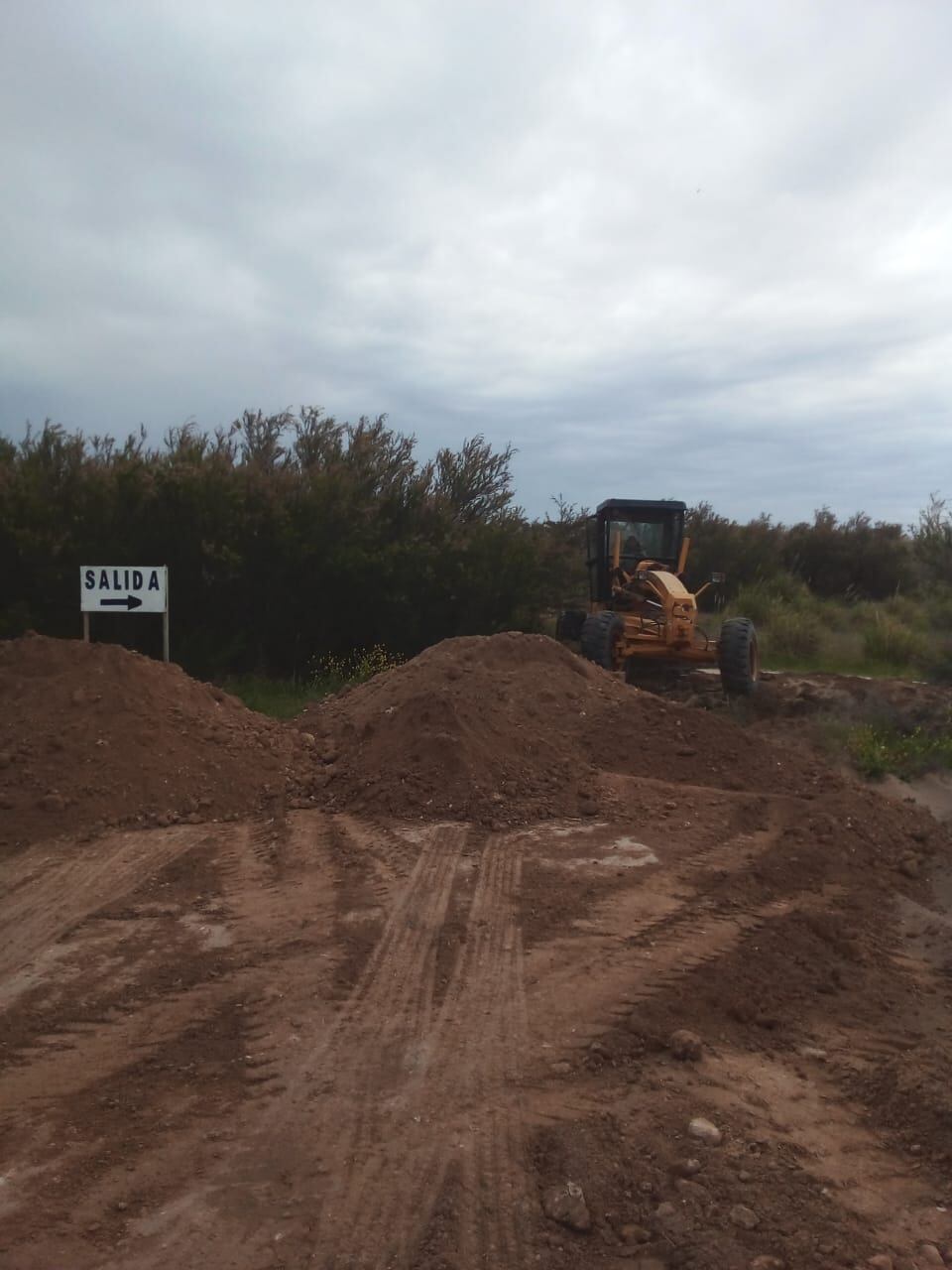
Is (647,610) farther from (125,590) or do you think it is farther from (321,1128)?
(321,1128)

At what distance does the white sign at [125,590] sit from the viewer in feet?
36.9

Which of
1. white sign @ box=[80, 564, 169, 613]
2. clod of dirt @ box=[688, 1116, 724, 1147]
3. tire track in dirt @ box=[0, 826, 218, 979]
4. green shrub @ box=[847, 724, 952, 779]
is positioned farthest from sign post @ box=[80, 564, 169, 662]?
clod of dirt @ box=[688, 1116, 724, 1147]

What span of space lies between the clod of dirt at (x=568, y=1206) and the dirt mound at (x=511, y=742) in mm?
4928

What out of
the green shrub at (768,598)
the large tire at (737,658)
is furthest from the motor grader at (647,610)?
the green shrub at (768,598)

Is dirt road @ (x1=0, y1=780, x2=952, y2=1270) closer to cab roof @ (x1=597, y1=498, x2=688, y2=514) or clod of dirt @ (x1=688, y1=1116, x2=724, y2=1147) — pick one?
clod of dirt @ (x1=688, y1=1116, x2=724, y2=1147)

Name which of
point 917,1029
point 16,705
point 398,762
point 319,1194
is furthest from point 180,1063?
point 16,705

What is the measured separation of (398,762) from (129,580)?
12.2 feet

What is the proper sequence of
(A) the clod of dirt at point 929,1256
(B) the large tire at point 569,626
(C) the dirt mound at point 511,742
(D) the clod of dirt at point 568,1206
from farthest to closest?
(B) the large tire at point 569,626 < (C) the dirt mound at point 511,742 < (D) the clod of dirt at point 568,1206 < (A) the clod of dirt at point 929,1256

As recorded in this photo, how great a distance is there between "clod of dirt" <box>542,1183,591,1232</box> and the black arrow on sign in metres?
8.65

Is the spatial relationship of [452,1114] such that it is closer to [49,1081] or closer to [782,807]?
[49,1081]

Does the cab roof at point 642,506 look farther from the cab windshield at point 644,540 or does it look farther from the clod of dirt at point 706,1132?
the clod of dirt at point 706,1132

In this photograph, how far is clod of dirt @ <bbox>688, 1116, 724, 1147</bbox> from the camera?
4.14 m

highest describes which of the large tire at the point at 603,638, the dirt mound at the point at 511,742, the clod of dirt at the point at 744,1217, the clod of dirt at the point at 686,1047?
the large tire at the point at 603,638

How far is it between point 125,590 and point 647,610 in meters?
7.81
